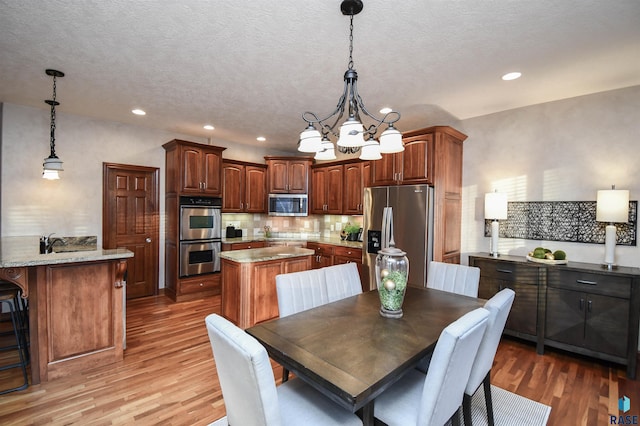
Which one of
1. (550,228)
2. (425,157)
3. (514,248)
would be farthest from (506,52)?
Result: (514,248)

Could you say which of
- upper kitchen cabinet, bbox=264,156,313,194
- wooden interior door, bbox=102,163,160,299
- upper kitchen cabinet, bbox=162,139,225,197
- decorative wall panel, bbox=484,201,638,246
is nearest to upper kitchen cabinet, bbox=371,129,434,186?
decorative wall panel, bbox=484,201,638,246

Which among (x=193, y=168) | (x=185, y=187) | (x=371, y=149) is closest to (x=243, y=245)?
(x=185, y=187)

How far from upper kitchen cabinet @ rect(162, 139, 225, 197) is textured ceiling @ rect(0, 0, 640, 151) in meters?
0.95

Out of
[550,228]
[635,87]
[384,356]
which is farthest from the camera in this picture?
[550,228]

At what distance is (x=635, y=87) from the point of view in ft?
9.43

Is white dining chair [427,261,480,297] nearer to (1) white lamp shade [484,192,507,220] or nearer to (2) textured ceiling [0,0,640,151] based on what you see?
(1) white lamp shade [484,192,507,220]

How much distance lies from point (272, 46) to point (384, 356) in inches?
88.8

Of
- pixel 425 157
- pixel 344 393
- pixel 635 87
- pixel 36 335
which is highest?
pixel 635 87

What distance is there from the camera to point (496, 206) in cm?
346

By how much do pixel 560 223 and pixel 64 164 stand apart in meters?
6.25

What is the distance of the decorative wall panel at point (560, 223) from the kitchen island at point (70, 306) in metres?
4.24

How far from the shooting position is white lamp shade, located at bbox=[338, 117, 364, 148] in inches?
63.9

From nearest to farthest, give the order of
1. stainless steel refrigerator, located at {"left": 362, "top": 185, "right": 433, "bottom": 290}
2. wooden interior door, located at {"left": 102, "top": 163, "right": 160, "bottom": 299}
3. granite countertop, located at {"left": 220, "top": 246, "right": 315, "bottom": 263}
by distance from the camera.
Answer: granite countertop, located at {"left": 220, "top": 246, "right": 315, "bottom": 263} → stainless steel refrigerator, located at {"left": 362, "top": 185, "right": 433, "bottom": 290} → wooden interior door, located at {"left": 102, "top": 163, "right": 160, "bottom": 299}

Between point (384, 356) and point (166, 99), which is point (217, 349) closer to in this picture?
point (384, 356)
